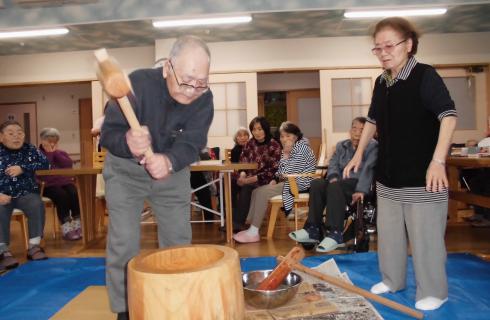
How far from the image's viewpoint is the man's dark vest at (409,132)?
1725 millimetres

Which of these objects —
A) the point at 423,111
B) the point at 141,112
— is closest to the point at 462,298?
the point at 423,111

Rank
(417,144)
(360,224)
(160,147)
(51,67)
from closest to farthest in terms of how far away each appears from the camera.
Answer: (160,147) → (417,144) → (360,224) → (51,67)

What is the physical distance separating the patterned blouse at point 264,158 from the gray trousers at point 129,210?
8.00ft

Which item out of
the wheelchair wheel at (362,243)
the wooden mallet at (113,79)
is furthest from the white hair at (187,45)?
the wheelchair wheel at (362,243)

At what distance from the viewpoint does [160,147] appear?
1.31 metres

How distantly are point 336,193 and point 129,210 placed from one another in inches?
75.3

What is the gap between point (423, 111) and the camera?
5.65 feet

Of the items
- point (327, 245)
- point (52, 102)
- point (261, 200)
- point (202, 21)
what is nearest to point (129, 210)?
point (327, 245)

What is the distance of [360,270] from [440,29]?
4.14m

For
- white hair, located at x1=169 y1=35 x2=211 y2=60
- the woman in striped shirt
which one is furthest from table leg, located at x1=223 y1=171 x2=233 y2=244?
white hair, located at x1=169 y1=35 x2=211 y2=60

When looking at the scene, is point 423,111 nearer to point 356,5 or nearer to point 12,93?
point 356,5

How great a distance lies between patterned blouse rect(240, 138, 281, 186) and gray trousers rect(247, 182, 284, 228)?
0.22m

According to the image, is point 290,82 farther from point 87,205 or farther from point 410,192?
point 410,192

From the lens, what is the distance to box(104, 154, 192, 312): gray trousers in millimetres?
1331
